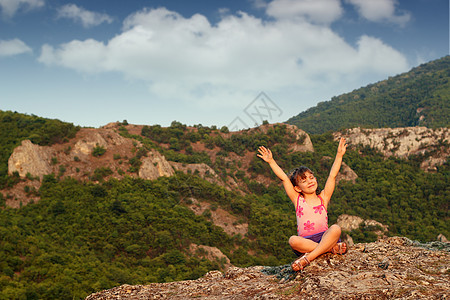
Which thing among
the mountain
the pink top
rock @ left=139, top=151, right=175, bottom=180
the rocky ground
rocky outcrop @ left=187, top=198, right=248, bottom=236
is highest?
the mountain

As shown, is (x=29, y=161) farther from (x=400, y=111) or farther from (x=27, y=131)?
(x=400, y=111)

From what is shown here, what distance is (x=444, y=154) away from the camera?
80875mm

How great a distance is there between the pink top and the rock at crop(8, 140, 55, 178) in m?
49.9

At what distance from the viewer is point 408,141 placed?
87625 millimetres

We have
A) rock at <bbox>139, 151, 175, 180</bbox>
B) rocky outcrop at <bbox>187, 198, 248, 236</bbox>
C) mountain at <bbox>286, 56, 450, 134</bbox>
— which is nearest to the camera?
rocky outcrop at <bbox>187, 198, 248, 236</bbox>

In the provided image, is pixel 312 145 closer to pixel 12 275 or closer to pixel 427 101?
pixel 427 101

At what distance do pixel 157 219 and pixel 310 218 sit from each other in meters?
46.5

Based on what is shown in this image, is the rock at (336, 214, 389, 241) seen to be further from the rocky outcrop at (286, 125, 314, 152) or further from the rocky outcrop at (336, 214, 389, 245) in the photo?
the rocky outcrop at (286, 125, 314, 152)

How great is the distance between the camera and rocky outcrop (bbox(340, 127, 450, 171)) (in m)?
81.9

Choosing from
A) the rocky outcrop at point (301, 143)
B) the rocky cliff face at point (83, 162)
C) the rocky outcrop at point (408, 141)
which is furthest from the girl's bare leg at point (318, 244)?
the rocky outcrop at point (408, 141)

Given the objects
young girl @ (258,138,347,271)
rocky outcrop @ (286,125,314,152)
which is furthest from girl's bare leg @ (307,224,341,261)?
rocky outcrop @ (286,125,314,152)

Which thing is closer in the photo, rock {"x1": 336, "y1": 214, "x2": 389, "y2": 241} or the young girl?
the young girl

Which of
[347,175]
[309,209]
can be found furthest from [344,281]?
[347,175]

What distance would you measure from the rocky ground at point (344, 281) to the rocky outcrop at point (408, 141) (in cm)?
8778
